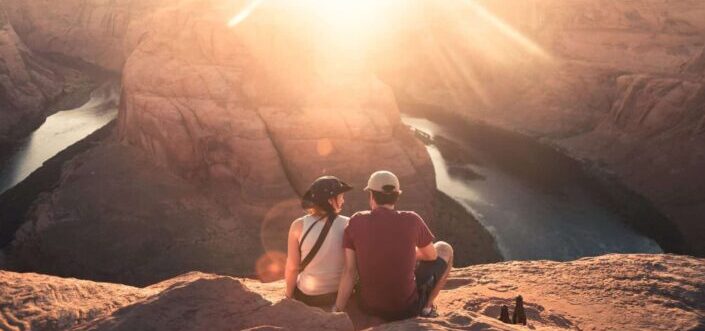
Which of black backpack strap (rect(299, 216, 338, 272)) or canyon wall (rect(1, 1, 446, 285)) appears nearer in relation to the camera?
black backpack strap (rect(299, 216, 338, 272))

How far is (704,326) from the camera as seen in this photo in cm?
687

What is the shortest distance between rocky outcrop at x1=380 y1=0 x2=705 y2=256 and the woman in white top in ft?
99.9

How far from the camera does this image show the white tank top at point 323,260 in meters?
5.96

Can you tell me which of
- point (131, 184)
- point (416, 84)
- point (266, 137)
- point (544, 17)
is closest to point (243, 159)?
point (266, 137)

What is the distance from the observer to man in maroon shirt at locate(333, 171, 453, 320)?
18.3 ft

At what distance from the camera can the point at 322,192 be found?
5867 mm

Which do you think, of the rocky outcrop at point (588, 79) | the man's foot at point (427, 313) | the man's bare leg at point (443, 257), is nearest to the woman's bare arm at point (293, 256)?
the man's foot at point (427, 313)

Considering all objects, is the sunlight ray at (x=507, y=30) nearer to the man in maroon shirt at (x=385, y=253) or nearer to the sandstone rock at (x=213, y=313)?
the man in maroon shirt at (x=385, y=253)

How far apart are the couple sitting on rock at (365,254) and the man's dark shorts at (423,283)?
0.01m

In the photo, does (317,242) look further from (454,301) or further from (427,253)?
(454,301)

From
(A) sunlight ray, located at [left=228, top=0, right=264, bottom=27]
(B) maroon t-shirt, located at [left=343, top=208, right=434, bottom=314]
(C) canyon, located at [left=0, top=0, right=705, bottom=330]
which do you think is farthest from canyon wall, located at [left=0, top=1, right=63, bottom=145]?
(B) maroon t-shirt, located at [left=343, top=208, right=434, bottom=314]

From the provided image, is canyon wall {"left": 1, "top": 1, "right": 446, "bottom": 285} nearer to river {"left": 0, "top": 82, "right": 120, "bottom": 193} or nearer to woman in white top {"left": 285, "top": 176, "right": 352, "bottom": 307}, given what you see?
river {"left": 0, "top": 82, "right": 120, "bottom": 193}

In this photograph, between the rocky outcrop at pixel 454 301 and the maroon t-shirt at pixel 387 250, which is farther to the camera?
the maroon t-shirt at pixel 387 250

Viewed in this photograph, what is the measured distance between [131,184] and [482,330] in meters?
26.0
